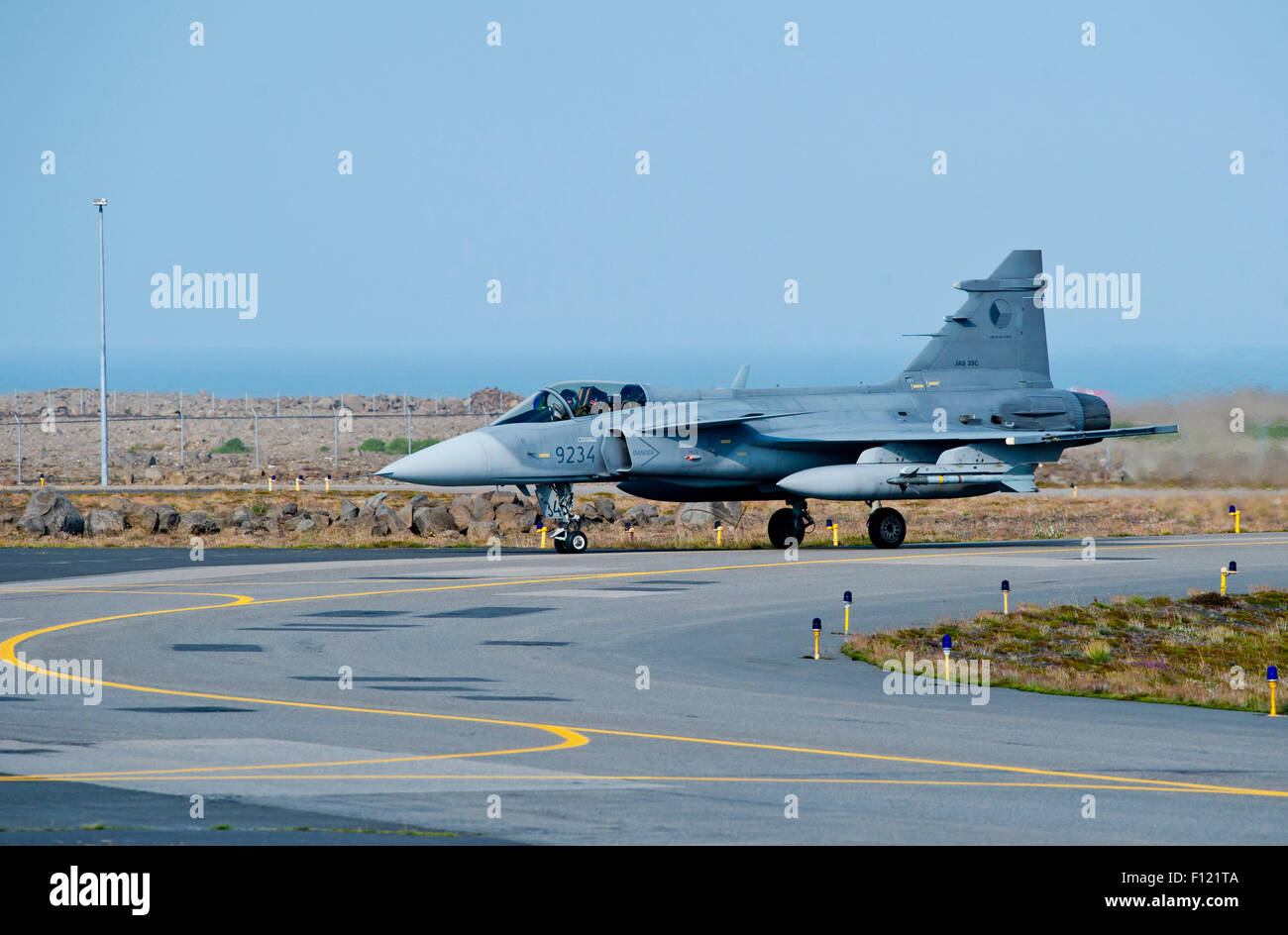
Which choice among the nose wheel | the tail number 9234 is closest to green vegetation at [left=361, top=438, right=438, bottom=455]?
the nose wheel

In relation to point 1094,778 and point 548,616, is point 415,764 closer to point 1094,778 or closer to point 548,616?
point 1094,778

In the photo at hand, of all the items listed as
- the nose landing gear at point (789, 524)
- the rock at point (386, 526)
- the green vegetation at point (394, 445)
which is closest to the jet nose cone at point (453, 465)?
the nose landing gear at point (789, 524)

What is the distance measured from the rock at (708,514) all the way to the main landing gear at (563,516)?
35.4 ft

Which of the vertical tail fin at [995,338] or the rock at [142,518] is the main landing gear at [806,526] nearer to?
the vertical tail fin at [995,338]

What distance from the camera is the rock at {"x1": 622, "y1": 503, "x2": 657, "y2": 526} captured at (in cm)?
4797

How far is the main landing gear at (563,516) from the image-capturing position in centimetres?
3472

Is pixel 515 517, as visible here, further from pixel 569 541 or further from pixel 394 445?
pixel 394 445

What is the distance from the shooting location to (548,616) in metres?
23.5

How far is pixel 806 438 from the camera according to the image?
35.3 metres

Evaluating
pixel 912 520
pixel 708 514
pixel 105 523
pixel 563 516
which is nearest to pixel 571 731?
pixel 563 516

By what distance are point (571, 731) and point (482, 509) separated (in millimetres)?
31006

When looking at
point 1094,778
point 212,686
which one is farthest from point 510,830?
point 212,686
